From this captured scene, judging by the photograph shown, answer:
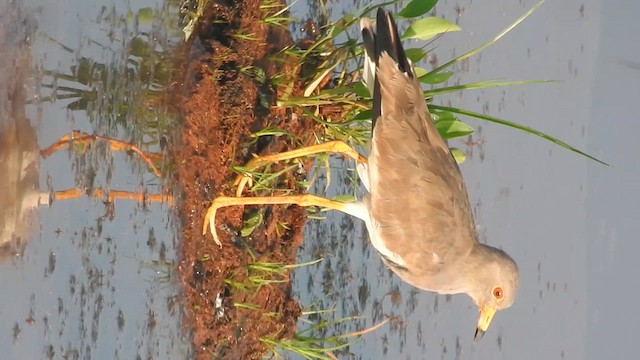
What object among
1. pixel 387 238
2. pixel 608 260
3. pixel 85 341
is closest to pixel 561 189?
pixel 608 260

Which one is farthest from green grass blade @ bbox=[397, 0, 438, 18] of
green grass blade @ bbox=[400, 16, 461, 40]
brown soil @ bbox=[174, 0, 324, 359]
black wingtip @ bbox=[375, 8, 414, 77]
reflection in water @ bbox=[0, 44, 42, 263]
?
reflection in water @ bbox=[0, 44, 42, 263]

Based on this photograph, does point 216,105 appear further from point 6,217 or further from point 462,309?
point 462,309

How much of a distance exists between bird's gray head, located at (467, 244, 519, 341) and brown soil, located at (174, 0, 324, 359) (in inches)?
20.8

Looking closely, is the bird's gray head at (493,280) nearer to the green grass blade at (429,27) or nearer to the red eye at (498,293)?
the red eye at (498,293)

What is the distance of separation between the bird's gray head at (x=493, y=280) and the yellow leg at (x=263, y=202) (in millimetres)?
375

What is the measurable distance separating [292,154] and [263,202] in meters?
0.13

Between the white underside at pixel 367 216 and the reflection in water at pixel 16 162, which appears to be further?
the white underside at pixel 367 216

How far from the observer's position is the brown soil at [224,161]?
172 centimetres

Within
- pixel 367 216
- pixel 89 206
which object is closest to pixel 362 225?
pixel 367 216

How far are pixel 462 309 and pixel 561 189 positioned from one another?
618mm

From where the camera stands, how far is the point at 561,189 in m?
2.84

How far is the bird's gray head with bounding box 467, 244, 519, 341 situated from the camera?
2059 millimetres

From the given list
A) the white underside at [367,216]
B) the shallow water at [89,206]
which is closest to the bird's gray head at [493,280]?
the white underside at [367,216]

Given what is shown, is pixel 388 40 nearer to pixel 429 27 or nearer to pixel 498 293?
pixel 429 27
